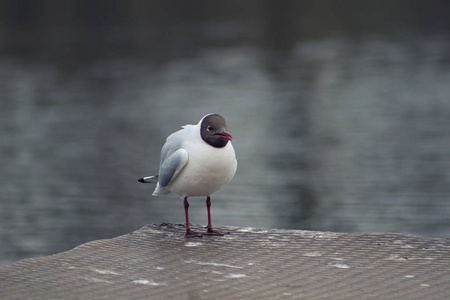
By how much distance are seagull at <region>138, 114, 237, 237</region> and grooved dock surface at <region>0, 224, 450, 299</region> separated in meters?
0.35

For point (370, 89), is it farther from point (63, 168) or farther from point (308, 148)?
point (63, 168)

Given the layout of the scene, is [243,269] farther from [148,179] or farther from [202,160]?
[148,179]

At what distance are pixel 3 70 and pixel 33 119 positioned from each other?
6448 mm

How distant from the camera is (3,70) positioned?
21.4 metres

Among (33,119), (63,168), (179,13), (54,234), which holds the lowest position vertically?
(54,234)

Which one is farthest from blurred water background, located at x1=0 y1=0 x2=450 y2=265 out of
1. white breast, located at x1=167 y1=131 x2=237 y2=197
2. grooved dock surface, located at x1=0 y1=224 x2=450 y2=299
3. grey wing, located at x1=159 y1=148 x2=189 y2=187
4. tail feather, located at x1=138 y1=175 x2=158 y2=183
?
grooved dock surface, located at x1=0 y1=224 x2=450 y2=299

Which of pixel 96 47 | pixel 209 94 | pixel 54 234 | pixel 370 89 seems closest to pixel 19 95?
pixel 209 94

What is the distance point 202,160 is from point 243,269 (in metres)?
1.00

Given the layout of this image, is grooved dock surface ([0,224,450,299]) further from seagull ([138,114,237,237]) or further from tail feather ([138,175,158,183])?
tail feather ([138,175,158,183])

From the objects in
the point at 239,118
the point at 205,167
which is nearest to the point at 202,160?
the point at 205,167

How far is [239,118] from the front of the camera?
14508 mm

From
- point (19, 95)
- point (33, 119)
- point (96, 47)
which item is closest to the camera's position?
point (33, 119)

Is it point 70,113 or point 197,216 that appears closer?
point 197,216

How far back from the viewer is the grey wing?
471 centimetres
